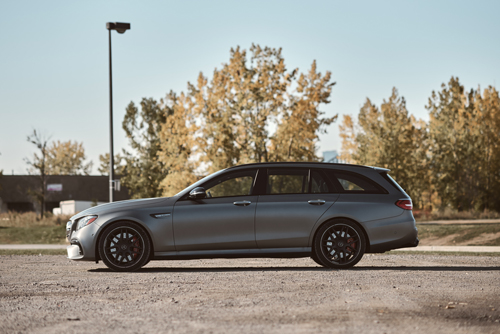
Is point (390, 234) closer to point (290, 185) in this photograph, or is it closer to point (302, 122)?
point (290, 185)

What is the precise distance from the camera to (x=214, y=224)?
1000cm

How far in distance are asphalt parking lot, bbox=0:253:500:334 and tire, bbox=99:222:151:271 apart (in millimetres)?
246

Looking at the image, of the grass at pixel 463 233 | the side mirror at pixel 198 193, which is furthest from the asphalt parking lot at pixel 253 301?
the grass at pixel 463 233

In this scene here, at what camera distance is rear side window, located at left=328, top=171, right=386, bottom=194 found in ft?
34.3

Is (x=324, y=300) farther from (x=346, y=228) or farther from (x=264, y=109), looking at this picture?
(x=264, y=109)

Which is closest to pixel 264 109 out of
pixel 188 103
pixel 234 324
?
pixel 188 103

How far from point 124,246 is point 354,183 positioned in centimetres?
386

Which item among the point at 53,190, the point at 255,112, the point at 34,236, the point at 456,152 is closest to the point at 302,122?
the point at 255,112

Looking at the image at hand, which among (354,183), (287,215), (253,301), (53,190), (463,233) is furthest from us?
(53,190)

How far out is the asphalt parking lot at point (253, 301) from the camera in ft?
18.1

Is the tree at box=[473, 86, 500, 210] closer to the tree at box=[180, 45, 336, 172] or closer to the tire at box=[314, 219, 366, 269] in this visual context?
the tree at box=[180, 45, 336, 172]

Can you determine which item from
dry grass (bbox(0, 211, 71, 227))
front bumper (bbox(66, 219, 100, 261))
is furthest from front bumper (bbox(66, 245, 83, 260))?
dry grass (bbox(0, 211, 71, 227))

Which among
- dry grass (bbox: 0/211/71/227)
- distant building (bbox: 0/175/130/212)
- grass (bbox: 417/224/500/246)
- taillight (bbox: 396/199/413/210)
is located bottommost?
grass (bbox: 417/224/500/246)

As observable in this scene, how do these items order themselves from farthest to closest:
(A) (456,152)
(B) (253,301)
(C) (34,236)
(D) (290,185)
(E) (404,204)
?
1. (A) (456,152)
2. (C) (34,236)
3. (D) (290,185)
4. (E) (404,204)
5. (B) (253,301)
